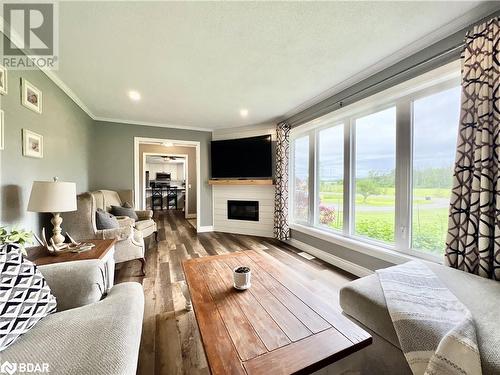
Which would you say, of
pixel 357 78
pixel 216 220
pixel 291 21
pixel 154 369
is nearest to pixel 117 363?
pixel 154 369

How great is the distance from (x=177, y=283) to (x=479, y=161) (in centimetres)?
296

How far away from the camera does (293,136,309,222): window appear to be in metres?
3.57

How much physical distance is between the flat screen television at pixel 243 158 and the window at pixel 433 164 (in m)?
2.45

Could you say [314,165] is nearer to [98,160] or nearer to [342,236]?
[342,236]

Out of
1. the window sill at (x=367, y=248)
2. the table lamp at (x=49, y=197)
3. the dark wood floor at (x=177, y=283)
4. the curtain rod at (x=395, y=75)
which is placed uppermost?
the curtain rod at (x=395, y=75)

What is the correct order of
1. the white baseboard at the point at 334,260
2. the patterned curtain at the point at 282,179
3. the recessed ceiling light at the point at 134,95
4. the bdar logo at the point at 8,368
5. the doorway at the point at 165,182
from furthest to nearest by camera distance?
the doorway at the point at 165,182
the patterned curtain at the point at 282,179
the recessed ceiling light at the point at 134,95
the white baseboard at the point at 334,260
the bdar logo at the point at 8,368

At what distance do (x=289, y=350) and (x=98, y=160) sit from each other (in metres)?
4.59

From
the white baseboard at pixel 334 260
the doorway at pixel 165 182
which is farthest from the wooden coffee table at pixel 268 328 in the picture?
the doorway at pixel 165 182

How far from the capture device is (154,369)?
1225 mm

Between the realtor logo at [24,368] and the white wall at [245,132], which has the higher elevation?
the white wall at [245,132]

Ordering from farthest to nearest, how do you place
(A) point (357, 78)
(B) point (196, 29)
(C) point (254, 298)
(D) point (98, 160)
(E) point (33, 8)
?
(D) point (98, 160), (A) point (357, 78), (B) point (196, 29), (E) point (33, 8), (C) point (254, 298)

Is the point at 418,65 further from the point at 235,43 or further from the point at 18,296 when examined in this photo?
the point at 18,296

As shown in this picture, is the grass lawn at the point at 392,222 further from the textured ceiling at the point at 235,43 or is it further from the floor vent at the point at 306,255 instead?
the textured ceiling at the point at 235,43

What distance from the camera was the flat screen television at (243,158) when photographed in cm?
414
